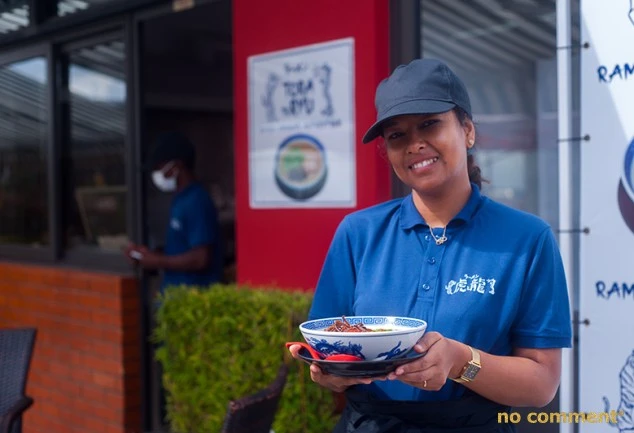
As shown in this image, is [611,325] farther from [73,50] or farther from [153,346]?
[73,50]

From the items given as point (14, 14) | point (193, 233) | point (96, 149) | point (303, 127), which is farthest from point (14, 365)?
point (14, 14)

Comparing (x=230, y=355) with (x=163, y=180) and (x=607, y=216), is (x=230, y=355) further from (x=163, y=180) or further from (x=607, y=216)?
(x=607, y=216)

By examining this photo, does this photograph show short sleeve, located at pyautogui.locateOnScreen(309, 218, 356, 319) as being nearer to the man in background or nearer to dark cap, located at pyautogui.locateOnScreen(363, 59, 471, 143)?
dark cap, located at pyautogui.locateOnScreen(363, 59, 471, 143)

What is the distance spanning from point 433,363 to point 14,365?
270cm

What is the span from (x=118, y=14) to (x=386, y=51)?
7.23 ft

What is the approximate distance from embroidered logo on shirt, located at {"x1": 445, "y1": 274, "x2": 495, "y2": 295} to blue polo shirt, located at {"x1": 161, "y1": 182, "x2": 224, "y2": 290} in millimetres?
3029

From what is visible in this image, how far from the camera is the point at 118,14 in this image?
4.97m

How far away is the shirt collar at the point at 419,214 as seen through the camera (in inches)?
73.3

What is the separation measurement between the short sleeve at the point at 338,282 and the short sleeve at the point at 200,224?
275cm

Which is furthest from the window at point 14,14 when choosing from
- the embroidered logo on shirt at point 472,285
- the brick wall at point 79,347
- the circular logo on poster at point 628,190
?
the embroidered logo on shirt at point 472,285

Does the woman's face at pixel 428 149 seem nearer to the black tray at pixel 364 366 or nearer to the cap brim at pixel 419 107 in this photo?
the cap brim at pixel 419 107

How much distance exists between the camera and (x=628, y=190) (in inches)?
107

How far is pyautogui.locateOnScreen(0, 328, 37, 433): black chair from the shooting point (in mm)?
3609

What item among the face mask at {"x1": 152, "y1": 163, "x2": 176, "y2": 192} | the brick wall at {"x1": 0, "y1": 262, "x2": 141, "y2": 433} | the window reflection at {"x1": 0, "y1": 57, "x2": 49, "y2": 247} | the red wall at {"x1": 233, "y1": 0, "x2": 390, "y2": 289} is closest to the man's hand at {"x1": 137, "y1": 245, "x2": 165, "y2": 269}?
the brick wall at {"x1": 0, "y1": 262, "x2": 141, "y2": 433}
